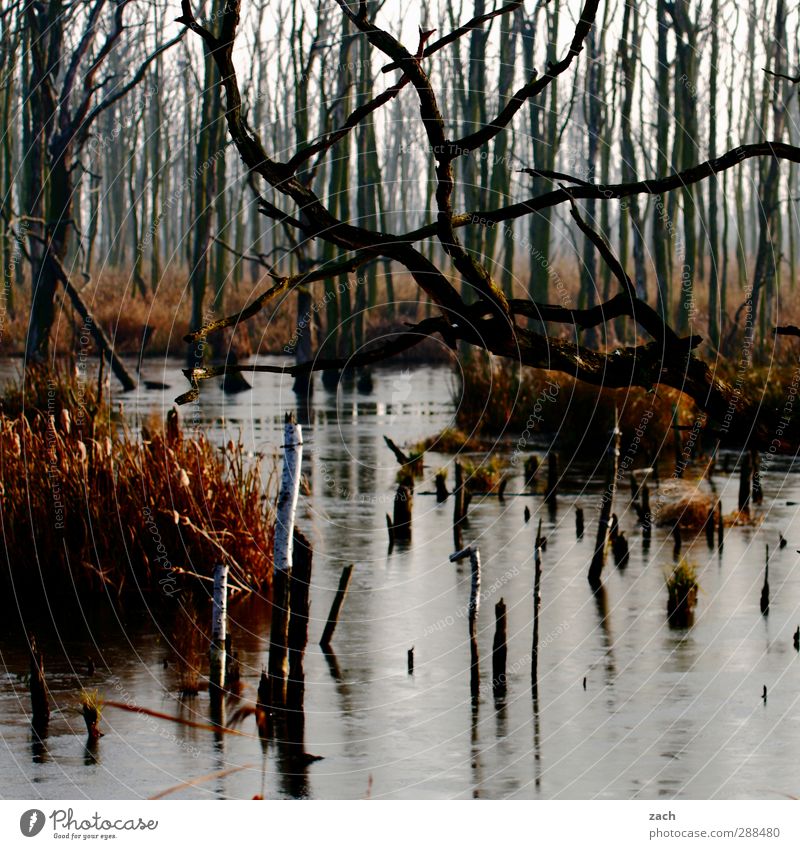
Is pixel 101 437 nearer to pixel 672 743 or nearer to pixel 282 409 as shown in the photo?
pixel 672 743

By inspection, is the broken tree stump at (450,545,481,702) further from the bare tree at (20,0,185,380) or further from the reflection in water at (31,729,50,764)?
the bare tree at (20,0,185,380)

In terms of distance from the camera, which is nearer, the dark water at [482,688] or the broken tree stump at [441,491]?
the dark water at [482,688]

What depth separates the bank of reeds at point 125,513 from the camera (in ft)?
37.7

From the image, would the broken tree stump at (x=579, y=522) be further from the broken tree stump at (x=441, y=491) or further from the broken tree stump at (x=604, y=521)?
the broken tree stump at (x=441, y=491)

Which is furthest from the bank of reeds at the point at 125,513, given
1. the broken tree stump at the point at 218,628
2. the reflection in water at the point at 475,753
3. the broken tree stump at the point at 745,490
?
the broken tree stump at the point at 745,490

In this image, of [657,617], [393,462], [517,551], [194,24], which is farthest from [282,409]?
[194,24]

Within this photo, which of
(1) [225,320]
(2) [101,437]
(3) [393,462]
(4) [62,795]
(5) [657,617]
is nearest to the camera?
(1) [225,320]

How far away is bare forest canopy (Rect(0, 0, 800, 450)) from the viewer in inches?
167

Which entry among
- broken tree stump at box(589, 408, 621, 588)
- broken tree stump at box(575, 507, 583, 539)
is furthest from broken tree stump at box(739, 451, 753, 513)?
broken tree stump at box(589, 408, 621, 588)

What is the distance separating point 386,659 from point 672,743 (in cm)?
237

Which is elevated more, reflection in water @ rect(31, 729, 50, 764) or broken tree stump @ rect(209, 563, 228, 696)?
broken tree stump @ rect(209, 563, 228, 696)

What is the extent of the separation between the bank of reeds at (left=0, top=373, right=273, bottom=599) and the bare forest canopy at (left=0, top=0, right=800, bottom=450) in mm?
1074

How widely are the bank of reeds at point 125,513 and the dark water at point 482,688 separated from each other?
0.41 meters

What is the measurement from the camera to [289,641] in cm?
848
